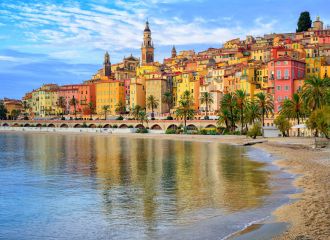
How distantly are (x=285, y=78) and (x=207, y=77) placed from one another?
33529mm

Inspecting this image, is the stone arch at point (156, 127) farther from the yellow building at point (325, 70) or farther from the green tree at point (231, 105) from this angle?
the yellow building at point (325, 70)

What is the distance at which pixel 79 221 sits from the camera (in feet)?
61.6

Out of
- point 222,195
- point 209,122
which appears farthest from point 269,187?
point 209,122

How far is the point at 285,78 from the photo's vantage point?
330 ft

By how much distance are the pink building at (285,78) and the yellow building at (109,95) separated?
2602 inches

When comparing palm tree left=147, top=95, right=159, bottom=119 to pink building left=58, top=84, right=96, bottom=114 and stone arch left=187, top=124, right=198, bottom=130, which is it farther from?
pink building left=58, top=84, right=96, bottom=114

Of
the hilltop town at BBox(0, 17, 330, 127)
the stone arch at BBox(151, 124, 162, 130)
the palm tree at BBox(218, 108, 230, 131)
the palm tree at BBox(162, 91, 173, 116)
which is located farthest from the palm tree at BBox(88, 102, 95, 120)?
the palm tree at BBox(218, 108, 230, 131)

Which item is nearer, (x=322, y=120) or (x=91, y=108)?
(x=322, y=120)

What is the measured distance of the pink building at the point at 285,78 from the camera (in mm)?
99762

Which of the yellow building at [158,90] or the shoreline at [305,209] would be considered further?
the yellow building at [158,90]

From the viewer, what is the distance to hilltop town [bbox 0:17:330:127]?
346ft

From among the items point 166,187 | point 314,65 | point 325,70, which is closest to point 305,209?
point 166,187

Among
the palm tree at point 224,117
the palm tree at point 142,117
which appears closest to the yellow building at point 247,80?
the palm tree at point 224,117

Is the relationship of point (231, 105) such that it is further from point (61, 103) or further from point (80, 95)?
point (61, 103)
